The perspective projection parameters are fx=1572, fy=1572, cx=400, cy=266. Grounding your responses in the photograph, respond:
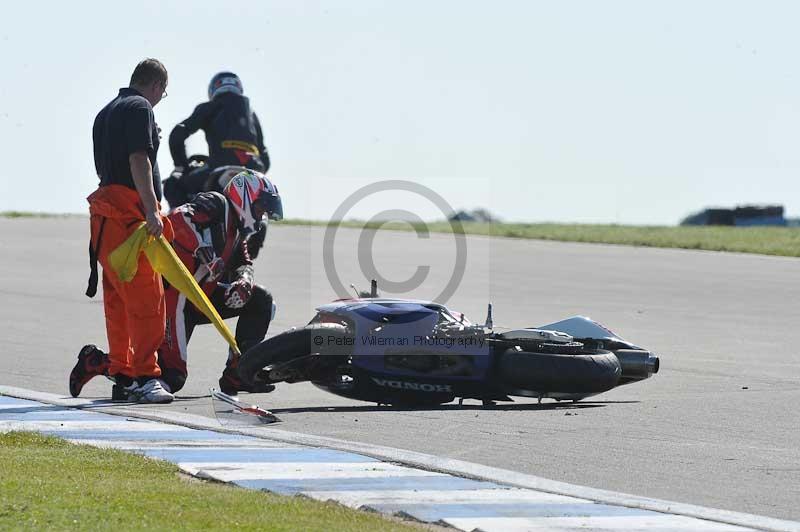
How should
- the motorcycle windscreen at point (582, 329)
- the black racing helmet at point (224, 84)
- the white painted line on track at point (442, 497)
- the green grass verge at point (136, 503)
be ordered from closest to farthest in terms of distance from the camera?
the green grass verge at point (136, 503) → the white painted line on track at point (442, 497) → the motorcycle windscreen at point (582, 329) → the black racing helmet at point (224, 84)


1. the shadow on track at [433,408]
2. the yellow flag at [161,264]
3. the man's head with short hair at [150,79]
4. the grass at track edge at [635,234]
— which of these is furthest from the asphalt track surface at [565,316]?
the man's head with short hair at [150,79]

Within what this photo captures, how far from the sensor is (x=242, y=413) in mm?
8531

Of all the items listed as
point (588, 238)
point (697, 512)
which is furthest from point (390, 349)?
point (588, 238)

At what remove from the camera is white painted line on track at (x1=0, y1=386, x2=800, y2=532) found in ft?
19.0

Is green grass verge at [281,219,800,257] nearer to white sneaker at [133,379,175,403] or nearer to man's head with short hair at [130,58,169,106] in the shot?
man's head with short hair at [130,58,169,106]

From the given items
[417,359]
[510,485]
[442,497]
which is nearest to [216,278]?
[417,359]

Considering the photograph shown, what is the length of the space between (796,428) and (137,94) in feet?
14.0

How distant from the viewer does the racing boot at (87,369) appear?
9.43 m

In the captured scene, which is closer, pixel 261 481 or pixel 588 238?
pixel 261 481

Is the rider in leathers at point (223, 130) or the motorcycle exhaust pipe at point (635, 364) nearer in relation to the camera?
the motorcycle exhaust pipe at point (635, 364)

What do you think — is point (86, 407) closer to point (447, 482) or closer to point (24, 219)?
point (447, 482)

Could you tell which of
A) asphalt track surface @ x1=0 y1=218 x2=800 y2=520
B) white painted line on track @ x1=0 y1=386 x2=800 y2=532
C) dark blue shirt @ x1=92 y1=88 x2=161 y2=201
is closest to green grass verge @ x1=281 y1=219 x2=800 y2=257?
asphalt track surface @ x1=0 y1=218 x2=800 y2=520

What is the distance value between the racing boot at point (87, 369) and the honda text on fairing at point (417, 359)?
913 millimetres

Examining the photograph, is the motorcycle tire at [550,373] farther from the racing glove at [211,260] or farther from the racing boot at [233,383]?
the racing glove at [211,260]
